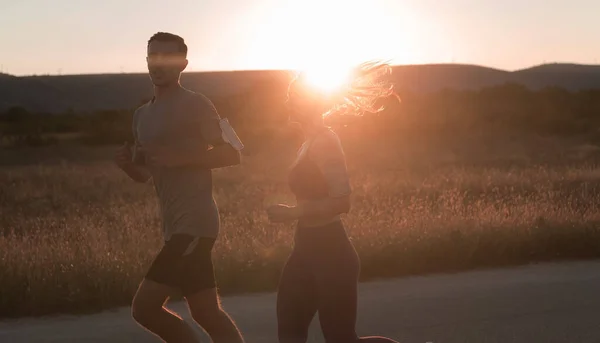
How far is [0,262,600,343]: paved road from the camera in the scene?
23.4ft

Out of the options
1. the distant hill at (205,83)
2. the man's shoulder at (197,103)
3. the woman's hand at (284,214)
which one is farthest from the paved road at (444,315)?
the distant hill at (205,83)

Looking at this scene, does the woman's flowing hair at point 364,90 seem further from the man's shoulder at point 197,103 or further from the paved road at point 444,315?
the paved road at point 444,315

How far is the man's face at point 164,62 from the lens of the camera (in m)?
4.91

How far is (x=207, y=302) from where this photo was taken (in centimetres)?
489

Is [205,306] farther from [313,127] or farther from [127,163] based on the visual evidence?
[313,127]

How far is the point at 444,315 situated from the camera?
25.6 feet

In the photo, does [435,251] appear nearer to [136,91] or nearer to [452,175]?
[452,175]

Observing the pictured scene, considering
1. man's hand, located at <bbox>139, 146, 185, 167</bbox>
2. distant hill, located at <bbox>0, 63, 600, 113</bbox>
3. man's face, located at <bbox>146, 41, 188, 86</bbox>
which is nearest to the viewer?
man's hand, located at <bbox>139, 146, 185, 167</bbox>

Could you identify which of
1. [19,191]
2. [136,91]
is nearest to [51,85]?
[136,91]

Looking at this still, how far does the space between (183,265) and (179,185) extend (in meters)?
0.42

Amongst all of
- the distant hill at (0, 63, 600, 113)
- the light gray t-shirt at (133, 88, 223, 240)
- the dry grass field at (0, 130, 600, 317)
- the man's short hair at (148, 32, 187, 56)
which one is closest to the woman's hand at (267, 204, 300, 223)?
the light gray t-shirt at (133, 88, 223, 240)

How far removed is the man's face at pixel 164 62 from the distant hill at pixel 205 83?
270ft

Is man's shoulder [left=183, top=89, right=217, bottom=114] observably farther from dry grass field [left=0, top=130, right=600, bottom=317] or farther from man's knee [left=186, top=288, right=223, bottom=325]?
dry grass field [left=0, top=130, right=600, bottom=317]

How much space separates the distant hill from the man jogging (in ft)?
270
